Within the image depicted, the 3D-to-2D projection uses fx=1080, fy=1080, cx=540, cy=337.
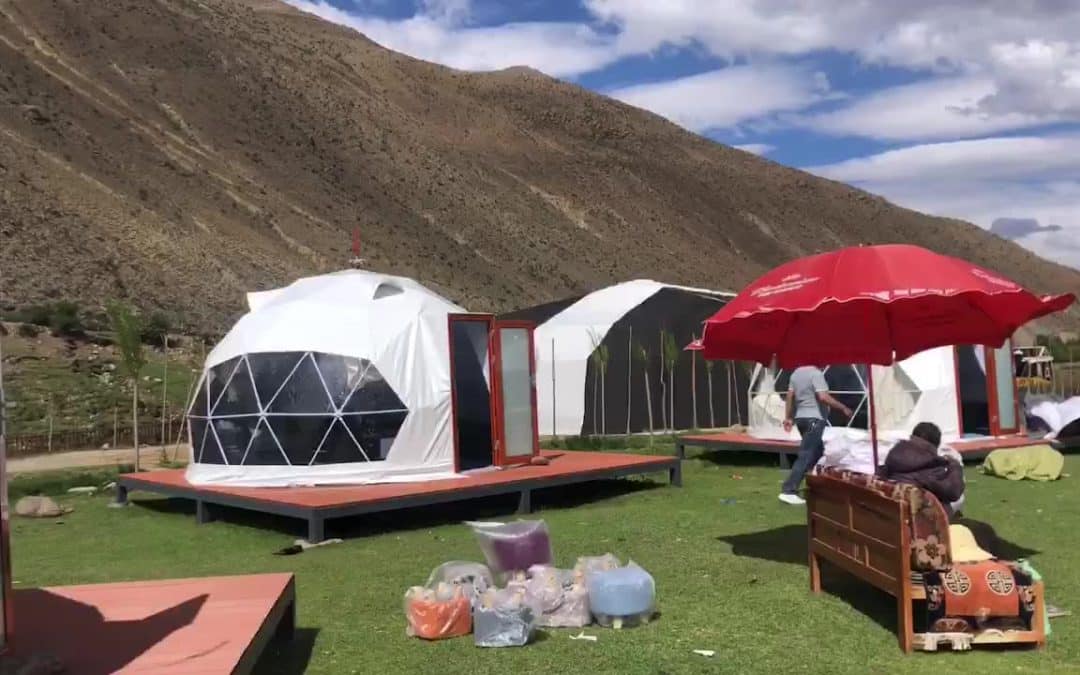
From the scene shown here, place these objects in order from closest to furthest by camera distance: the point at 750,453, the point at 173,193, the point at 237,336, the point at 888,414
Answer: the point at 237,336
the point at 888,414
the point at 750,453
the point at 173,193

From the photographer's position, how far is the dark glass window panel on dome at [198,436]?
1173 cm

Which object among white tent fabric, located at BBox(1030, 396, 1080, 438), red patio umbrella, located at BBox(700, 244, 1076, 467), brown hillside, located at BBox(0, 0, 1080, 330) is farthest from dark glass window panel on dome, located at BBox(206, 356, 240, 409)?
brown hillside, located at BBox(0, 0, 1080, 330)

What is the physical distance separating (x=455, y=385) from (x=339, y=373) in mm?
1264

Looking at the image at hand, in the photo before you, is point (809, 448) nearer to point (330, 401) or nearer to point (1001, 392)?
point (330, 401)

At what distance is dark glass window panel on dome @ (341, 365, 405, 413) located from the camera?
11.1 m

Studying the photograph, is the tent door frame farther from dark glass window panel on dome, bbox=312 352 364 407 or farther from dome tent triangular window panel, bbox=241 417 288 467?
dome tent triangular window panel, bbox=241 417 288 467

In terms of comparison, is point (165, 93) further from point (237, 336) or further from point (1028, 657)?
point (1028, 657)

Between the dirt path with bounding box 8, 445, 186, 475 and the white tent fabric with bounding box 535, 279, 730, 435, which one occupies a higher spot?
the white tent fabric with bounding box 535, 279, 730, 435

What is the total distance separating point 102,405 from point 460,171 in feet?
124

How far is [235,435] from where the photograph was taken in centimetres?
1139

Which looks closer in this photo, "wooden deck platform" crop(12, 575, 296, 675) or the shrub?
"wooden deck platform" crop(12, 575, 296, 675)

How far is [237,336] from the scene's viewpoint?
12.0 m

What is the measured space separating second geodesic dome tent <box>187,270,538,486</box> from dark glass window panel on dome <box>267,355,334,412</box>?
10 mm

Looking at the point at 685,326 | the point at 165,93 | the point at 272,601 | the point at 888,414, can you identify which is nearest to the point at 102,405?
the point at 685,326
